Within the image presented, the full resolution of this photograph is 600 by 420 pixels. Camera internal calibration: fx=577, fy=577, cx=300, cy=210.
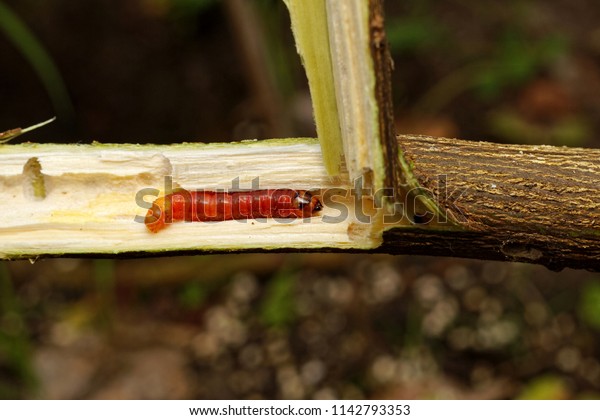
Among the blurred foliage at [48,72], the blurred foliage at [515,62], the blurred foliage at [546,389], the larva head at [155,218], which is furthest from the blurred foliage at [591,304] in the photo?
the blurred foliage at [48,72]

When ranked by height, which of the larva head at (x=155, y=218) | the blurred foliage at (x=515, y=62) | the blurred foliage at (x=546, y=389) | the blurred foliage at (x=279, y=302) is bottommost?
the larva head at (x=155, y=218)

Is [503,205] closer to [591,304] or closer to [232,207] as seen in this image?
[232,207]

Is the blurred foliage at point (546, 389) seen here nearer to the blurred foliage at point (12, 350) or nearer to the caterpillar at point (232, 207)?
the caterpillar at point (232, 207)

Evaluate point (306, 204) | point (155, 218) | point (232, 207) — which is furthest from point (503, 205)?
point (155, 218)

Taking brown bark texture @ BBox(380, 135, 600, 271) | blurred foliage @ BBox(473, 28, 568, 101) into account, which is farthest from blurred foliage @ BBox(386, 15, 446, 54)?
Answer: brown bark texture @ BBox(380, 135, 600, 271)

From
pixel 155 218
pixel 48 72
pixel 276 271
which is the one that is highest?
pixel 48 72
